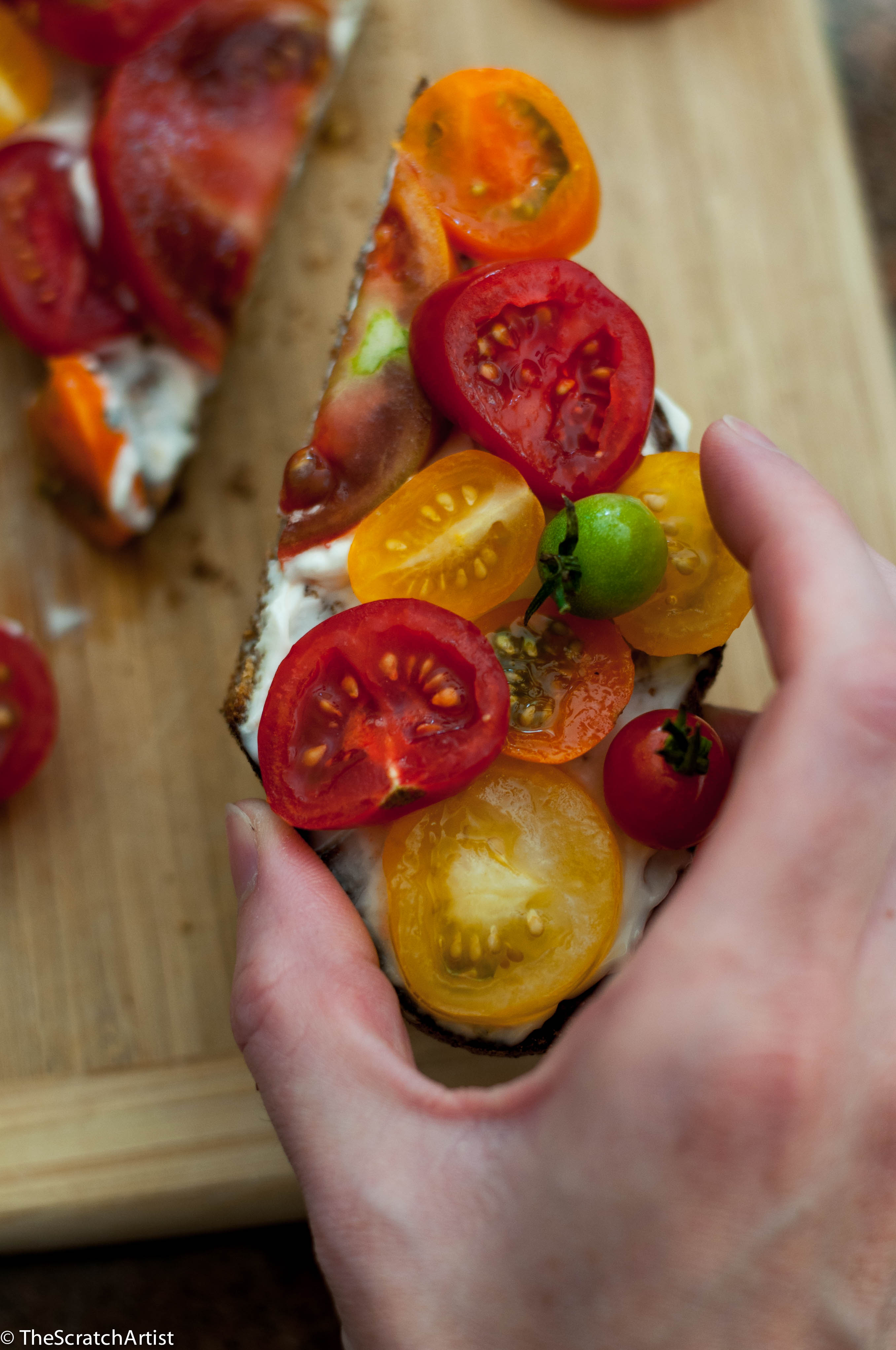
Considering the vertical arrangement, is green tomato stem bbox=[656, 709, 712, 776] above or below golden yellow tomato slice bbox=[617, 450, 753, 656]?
below

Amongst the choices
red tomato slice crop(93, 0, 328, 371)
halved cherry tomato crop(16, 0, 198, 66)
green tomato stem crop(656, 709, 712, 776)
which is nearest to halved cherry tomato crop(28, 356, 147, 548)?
red tomato slice crop(93, 0, 328, 371)

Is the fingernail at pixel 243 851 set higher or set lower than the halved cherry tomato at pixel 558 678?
lower

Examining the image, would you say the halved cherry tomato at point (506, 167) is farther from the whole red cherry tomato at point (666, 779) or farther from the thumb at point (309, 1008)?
the thumb at point (309, 1008)

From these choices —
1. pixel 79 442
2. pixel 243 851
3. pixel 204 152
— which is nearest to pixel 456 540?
pixel 243 851

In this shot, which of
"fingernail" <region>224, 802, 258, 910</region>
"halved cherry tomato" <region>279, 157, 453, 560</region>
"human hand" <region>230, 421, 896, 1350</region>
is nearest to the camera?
"human hand" <region>230, 421, 896, 1350</region>

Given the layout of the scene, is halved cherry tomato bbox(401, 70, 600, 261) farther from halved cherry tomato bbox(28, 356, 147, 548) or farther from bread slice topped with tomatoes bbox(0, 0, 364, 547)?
halved cherry tomato bbox(28, 356, 147, 548)

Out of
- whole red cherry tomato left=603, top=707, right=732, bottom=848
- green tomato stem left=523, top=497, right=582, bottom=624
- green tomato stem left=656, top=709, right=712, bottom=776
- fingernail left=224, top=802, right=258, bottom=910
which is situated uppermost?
green tomato stem left=523, top=497, right=582, bottom=624

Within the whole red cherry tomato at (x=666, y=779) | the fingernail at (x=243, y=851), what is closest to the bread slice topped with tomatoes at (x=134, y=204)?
the fingernail at (x=243, y=851)
